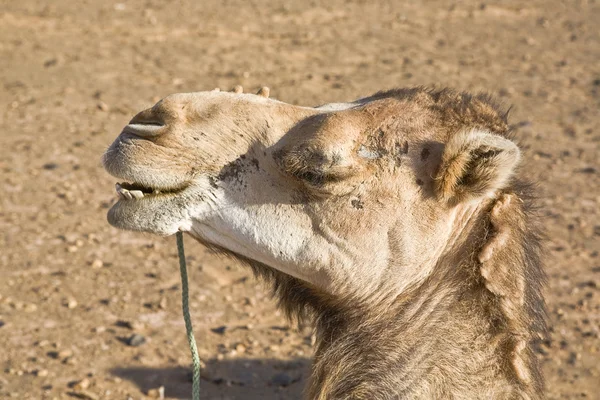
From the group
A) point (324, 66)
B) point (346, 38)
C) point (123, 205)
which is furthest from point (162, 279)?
point (346, 38)

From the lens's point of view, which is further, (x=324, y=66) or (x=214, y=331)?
(x=324, y=66)

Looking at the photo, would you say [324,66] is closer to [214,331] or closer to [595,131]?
[595,131]

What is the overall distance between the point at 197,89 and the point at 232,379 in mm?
5125

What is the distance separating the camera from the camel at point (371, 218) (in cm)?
327

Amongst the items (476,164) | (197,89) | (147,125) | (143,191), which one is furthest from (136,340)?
(197,89)

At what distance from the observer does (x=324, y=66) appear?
11070 millimetres

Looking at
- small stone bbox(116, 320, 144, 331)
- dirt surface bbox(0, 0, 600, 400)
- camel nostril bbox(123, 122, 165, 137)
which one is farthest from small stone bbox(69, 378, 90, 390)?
camel nostril bbox(123, 122, 165, 137)

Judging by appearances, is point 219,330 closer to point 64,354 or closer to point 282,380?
point 282,380

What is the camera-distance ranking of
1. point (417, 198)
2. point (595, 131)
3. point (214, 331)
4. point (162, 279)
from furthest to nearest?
point (595, 131), point (162, 279), point (214, 331), point (417, 198)

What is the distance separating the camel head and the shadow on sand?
2.03 meters

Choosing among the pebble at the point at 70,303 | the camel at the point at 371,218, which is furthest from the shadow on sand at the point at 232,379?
the camel at the point at 371,218

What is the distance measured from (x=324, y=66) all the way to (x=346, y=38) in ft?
4.32

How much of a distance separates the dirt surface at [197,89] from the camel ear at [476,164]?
5.10 ft

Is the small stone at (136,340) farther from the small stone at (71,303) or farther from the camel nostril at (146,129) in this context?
the camel nostril at (146,129)
